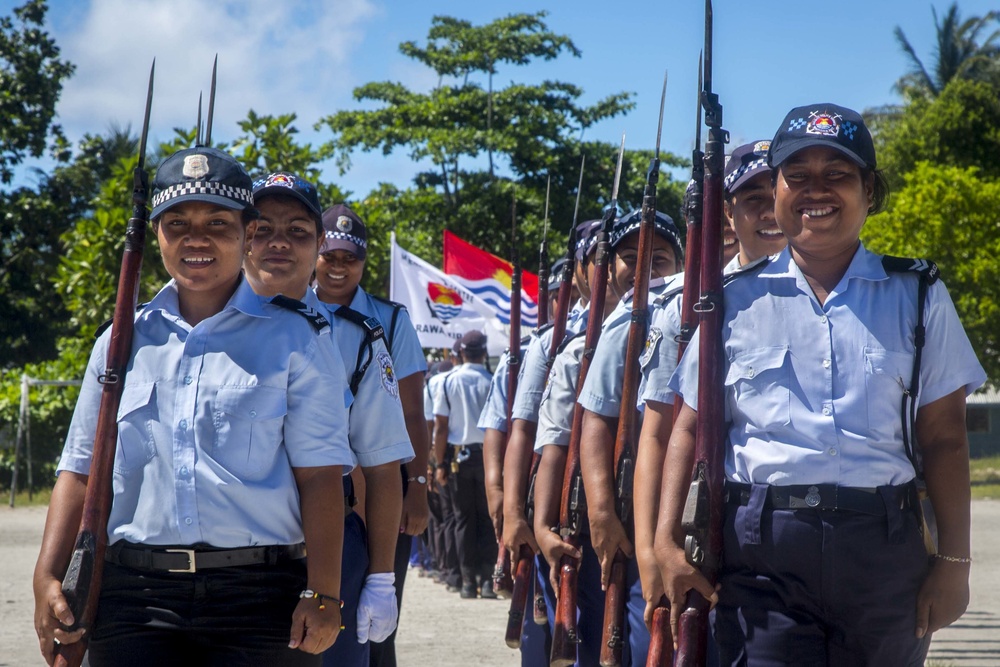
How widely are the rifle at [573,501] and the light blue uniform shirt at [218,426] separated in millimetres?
1622

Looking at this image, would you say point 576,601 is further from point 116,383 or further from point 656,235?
point 116,383

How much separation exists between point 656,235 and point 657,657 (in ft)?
7.40

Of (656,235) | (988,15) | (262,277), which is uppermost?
(988,15)

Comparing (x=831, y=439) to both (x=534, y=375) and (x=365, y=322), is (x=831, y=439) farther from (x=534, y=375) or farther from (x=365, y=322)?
(x=534, y=375)

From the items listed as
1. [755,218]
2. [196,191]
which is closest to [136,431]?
[196,191]

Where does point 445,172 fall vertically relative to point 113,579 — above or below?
above

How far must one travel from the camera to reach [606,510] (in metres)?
4.54

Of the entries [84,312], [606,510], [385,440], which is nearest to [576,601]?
[606,510]

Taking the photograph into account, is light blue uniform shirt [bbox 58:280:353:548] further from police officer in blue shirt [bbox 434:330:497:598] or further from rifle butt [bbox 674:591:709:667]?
police officer in blue shirt [bbox 434:330:497:598]

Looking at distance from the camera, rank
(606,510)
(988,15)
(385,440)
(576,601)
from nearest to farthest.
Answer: (385,440)
(606,510)
(576,601)
(988,15)

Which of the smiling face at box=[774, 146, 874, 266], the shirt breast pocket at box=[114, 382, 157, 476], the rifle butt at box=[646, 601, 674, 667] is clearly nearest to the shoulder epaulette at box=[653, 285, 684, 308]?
the smiling face at box=[774, 146, 874, 266]

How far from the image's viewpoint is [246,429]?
3.37 m

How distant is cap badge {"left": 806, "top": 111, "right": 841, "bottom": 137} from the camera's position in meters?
3.33

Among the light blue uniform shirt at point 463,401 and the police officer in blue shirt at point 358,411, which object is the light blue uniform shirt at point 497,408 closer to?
the police officer in blue shirt at point 358,411
